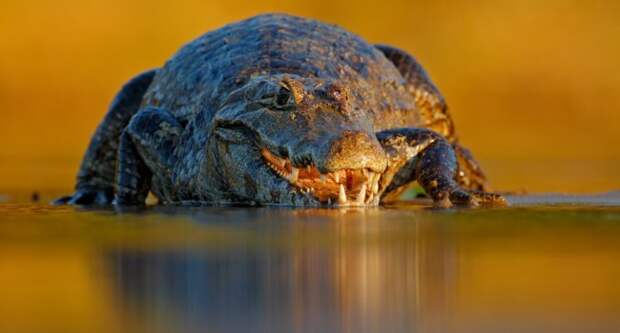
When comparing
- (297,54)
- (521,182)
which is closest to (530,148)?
(521,182)

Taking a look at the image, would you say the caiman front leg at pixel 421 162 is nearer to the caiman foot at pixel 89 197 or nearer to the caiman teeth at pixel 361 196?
the caiman teeth at pixel 361 196

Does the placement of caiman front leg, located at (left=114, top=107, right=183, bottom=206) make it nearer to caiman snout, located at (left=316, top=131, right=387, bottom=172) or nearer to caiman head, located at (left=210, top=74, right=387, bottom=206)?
caiman head, located at (left=210, top=74, right=387, bottom=206)

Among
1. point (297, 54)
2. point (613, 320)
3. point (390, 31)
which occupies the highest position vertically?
point (390, 31)

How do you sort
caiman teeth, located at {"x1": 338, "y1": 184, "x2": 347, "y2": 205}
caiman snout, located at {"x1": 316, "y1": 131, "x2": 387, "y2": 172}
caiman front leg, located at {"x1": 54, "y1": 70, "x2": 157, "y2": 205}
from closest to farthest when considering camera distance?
1. caiman snout, located at {"x1": 316, "y1": 131, "x2": 387, "y2": 172}
2. caiman teeth, located at {"x1": 338, "y1": 184, "x2": 347, "y2": 205}
3. caiman front leg, located at {"x1": 54, "y1": 70, "x2": 157, "y2": 205}

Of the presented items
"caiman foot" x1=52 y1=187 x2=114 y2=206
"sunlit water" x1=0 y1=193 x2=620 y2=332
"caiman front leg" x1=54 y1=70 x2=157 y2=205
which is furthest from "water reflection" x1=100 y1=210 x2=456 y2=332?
"caiman front leg" x1=54 y1=70 x2=157 y2=205

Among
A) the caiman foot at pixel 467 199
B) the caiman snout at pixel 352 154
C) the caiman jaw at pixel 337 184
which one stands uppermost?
the caiman snout at pixel 352 154

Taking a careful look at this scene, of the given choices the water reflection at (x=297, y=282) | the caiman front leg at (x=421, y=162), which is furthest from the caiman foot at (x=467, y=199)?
the water reflection at (x=297, y=282)

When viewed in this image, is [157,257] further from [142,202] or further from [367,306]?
[142,202]

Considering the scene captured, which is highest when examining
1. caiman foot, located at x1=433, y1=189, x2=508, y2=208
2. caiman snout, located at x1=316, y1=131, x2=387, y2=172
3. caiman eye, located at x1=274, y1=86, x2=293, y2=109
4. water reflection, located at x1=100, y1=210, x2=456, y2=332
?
caiman eye, located at x1=274, y1=86, x2=293, y2=109
